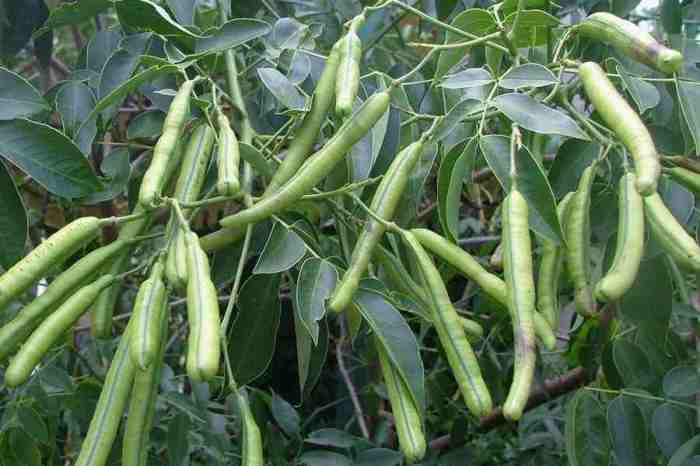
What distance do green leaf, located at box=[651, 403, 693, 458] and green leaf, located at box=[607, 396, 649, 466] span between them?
20mm

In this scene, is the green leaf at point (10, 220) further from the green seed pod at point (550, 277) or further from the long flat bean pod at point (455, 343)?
the green seed pod at point (550, 277)

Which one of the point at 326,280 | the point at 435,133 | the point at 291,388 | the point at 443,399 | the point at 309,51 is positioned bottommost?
the point at 291,388

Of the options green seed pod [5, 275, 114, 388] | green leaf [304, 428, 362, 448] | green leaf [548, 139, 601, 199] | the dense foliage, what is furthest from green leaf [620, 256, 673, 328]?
green seed pod [5, 275, 114, 388]

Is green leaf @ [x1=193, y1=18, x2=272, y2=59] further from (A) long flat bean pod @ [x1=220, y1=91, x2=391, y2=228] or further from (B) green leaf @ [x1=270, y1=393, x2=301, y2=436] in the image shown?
(B) green leaf @ [x1=270, y1=393, x2=301, y2=436]

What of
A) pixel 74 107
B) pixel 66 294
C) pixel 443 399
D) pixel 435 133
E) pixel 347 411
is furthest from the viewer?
pixel 347 411

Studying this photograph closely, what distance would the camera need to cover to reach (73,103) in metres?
1.20

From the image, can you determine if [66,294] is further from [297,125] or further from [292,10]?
[292,10]

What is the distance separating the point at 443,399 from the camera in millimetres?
1933

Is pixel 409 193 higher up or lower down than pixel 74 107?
lower down

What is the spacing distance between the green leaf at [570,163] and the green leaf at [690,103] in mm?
133

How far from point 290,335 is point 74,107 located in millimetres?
1520

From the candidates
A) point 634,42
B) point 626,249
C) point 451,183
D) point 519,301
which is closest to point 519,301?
point 519,301

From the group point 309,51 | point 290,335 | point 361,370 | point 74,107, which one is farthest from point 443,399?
point 74,107

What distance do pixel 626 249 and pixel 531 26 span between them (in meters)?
0.42
